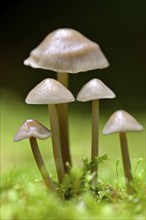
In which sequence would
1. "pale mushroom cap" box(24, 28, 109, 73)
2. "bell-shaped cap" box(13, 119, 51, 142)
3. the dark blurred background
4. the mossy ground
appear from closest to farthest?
the mossy ground
"bell-shaped cap" box(13, 119, 51, 142)
"pale mushroom cap" box(24, 28, 109, 73)
the dark blurred background

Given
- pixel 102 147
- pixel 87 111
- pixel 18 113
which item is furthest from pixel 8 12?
pixel 102 147

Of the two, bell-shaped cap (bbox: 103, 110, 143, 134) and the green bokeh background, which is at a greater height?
the green bokeh background

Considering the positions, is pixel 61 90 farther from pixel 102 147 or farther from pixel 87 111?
pixel 87 111

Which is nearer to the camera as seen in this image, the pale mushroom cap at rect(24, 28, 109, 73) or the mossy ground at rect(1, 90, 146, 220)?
the mossy ground at rect(1, 90, 146, 220)

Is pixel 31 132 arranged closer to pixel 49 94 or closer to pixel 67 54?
pixel 49 94

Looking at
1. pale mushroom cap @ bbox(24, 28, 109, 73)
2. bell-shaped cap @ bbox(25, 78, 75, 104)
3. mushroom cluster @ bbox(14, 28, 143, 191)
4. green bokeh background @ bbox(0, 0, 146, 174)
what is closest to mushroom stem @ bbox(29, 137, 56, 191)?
mushroom cluster @ bbox(14, 28, 143, 191)

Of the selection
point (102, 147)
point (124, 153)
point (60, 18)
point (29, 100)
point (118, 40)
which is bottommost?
point (102, 147)

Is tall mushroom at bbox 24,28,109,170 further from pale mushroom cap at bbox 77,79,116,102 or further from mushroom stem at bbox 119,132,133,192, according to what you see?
mushroom stem at bbox 119,132,133,192
